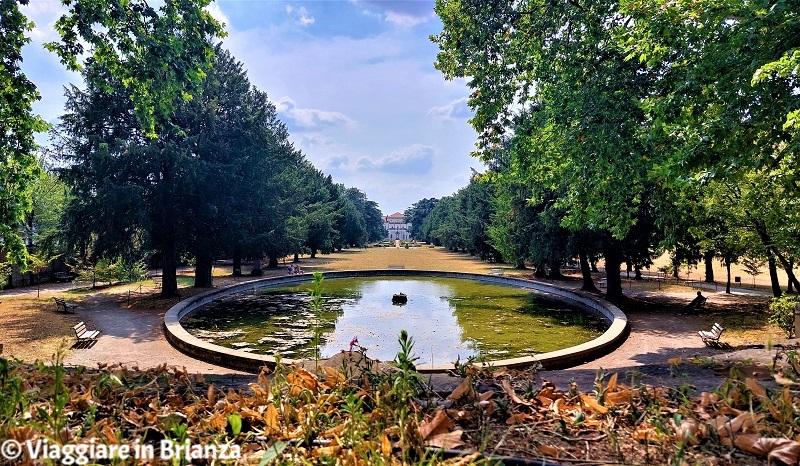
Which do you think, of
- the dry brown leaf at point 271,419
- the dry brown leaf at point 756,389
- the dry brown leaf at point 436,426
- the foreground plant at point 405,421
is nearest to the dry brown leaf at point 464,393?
the foreground plant at point 405,421

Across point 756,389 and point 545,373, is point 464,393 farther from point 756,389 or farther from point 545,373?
point 545,373

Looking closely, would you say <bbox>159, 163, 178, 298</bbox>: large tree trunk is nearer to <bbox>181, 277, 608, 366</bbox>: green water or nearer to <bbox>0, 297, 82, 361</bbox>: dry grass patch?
<bbox>181, 277, 608, 366</bbox>: green water

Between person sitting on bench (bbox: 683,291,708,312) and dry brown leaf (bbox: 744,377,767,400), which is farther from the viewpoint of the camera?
person sitting on bench (bbox: 683,291,708,312)

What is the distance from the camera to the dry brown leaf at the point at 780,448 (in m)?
1.72

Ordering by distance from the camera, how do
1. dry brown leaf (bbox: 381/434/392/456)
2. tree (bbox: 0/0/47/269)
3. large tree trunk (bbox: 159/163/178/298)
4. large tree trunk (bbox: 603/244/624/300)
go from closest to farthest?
dry brown leaf (bbox: 381/434/392/456) → tree (bbox: 0/0/47/269) → large tree trunk (bbox: 603/244/624/300) → large tree trunk (bbox: 159/163/178/298)

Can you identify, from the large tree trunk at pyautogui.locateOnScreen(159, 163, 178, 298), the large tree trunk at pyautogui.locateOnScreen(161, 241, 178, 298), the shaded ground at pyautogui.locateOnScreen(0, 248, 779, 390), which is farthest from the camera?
the large tree trunk at pyautogui.locateOnScreen(161, 241, 178, 298)

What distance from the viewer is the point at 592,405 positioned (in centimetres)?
235

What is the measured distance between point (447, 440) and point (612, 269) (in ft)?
67.1

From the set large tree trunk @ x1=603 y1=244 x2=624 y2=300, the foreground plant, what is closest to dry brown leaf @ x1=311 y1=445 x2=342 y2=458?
the foreground plant

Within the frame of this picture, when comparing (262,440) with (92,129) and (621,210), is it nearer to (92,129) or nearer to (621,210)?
(621,210)

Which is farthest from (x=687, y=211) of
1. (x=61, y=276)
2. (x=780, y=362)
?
(x=61, y=276)

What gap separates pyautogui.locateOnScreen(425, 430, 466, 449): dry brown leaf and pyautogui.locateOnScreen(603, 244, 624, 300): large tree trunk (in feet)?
64.1

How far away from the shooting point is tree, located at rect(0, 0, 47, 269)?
7.14 metres

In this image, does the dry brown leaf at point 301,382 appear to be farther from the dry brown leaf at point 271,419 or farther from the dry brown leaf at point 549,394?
the dry brown leaf at point 549,394
